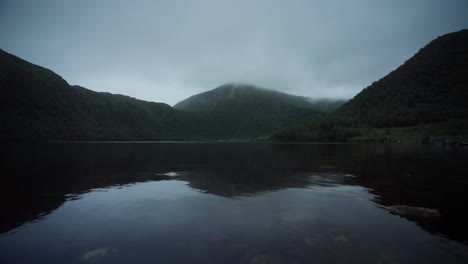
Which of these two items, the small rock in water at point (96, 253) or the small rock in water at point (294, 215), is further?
the small rock in water at point (294, 215)

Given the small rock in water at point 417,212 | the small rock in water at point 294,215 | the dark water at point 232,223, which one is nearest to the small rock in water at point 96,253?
the dark water at point 232,223

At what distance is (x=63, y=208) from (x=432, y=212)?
106ft

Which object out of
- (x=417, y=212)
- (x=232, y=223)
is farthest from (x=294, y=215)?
(x=417, y=212)

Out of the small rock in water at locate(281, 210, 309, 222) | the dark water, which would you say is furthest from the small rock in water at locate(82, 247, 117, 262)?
the small rock in water at locate(281, 210, 309, 222)

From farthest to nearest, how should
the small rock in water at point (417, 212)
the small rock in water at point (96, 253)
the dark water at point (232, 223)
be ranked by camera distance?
the small rock in water at point (417, 212) → the dark water at point (232, 223) → the small rock in water at point (96, 253)

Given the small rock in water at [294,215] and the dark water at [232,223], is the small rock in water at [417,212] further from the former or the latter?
the small rock in water at [294,215]

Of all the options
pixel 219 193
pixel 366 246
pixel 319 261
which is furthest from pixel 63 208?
pixel 366 246

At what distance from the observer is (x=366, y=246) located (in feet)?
46.9

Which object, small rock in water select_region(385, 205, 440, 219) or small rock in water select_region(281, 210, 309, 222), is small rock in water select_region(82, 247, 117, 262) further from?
small rock in water select_region(385, 205, 440, 219)

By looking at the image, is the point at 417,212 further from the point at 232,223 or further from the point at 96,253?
the point at 96,253

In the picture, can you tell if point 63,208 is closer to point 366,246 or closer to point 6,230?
point 6,230

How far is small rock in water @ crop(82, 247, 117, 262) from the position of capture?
1312 cm

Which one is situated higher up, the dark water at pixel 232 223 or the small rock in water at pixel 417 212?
the small rock in water at pixel 417 212

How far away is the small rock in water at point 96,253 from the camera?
13.1 meters
